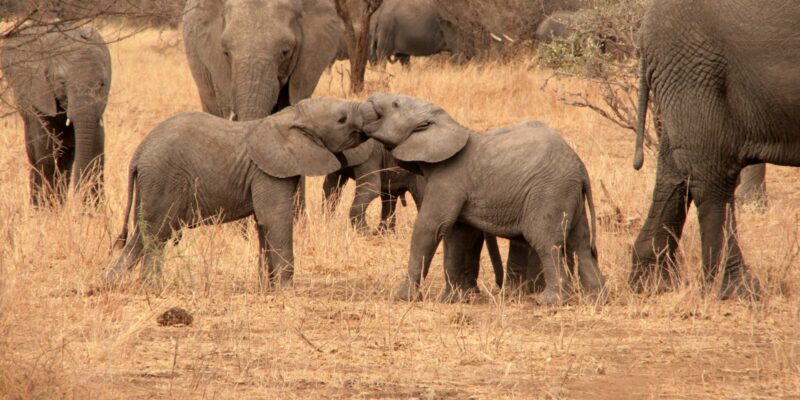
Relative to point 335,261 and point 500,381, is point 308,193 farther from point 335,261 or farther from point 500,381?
point 500,381

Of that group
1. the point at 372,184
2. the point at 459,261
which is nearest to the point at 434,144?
the point at 459,261

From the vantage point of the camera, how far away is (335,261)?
7.61m

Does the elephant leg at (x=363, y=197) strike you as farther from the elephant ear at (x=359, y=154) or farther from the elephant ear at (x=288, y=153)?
the elephant ear at (x=288, y=153)

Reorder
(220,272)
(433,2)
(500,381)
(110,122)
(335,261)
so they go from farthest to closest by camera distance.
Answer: (433,2), (110,122), (335,261), (220,272), (500,381)

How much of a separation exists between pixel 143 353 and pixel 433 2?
2140 centimetres

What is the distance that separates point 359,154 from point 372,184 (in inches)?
18.1

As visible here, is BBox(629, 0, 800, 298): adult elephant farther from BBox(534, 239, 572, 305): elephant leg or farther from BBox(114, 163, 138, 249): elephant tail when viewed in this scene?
BBox(114, 163, 138, 249): elephant tail

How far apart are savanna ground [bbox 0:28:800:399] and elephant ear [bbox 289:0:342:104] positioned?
136cm

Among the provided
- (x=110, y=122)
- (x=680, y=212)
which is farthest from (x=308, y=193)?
(x=110, y=122)

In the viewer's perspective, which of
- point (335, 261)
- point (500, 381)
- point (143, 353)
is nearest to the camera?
point (500, 381)

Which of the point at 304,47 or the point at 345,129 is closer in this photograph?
the point at 345,129

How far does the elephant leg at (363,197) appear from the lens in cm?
844

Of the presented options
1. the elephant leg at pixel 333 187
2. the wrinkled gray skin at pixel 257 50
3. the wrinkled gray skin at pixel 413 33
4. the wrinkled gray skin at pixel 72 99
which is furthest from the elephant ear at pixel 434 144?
the wrinkled gray skin at pixel 413 33

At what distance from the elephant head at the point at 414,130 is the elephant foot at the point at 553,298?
862mm
